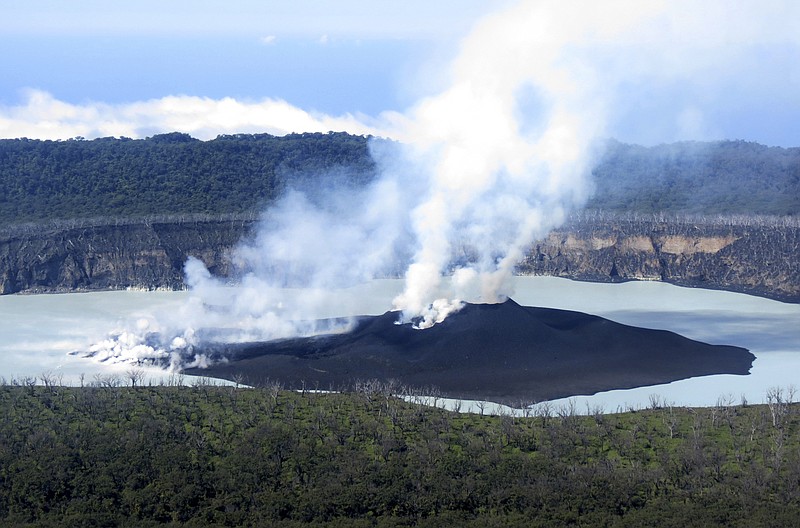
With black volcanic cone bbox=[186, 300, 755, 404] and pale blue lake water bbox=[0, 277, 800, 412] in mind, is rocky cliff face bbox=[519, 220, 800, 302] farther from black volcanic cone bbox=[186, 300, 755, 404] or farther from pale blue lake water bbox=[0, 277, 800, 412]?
black volcanic cone bbox=[186, 300, 755, 404]

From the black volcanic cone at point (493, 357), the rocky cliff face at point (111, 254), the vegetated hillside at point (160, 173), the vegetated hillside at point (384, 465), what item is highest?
the vegetated hillside at point (160, 173)

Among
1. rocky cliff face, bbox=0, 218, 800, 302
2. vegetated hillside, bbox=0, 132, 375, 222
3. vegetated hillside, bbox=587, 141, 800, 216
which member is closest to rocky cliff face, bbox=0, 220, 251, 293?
rocky cliff face, bbox=0, 218, 800, 302

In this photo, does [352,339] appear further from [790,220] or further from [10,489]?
[790,220]

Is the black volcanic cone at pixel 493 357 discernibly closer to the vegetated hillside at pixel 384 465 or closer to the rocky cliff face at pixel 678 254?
the vegetated hillside at pixel 384 465

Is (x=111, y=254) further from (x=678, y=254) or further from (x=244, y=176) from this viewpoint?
(x=678, y=254)

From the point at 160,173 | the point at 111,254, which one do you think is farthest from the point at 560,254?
the point at 160,173

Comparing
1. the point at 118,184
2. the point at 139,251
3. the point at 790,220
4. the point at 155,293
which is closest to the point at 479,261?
the point at 155,293

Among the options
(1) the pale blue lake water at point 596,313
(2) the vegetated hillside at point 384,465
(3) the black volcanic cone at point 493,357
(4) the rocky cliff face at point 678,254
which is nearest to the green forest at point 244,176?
(4) the rocky cliff face at point 678,254
